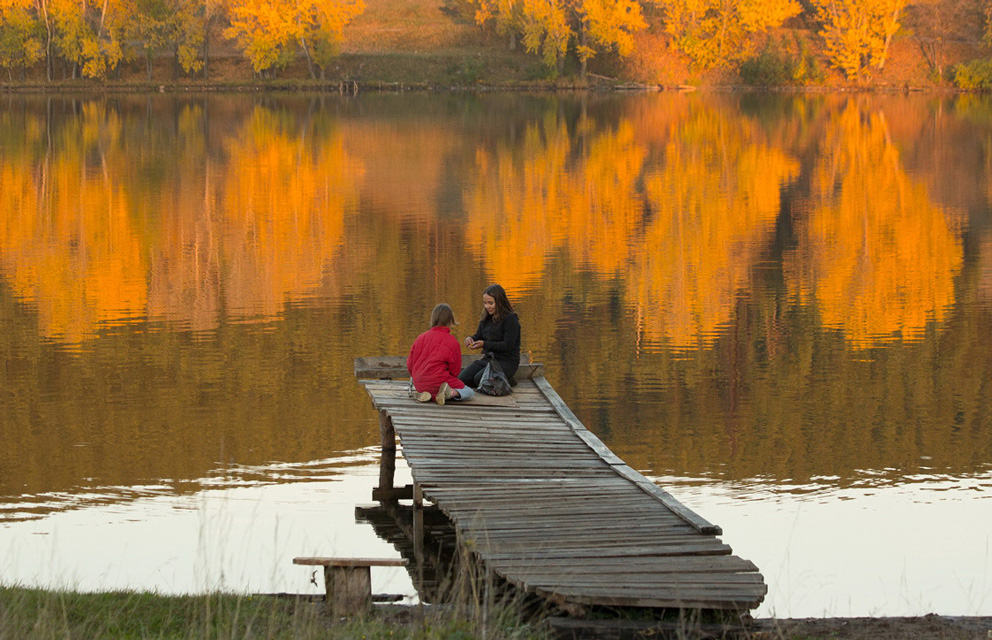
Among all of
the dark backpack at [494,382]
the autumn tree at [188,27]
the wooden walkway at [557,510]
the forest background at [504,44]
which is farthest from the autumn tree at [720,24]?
the wooden walkway at [557,510]

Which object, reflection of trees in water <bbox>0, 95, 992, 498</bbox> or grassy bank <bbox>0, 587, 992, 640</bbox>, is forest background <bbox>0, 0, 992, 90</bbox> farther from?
grassy bank <bbox>0, 587, 992, 640</bbox>

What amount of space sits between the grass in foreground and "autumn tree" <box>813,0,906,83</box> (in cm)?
8842

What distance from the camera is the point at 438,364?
12852mm

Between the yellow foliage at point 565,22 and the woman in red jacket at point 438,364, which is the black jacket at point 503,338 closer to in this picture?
the woman in red jacket at point 438,364

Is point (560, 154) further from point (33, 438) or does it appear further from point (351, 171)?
point (33, 438)

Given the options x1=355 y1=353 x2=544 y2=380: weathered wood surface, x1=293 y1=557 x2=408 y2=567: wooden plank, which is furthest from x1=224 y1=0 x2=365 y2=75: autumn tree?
x1=293 y1=557 x2=408 y2=567: wooden plank

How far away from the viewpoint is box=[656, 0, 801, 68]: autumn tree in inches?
3607

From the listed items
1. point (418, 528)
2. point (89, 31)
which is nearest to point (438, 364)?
point (418, 528)

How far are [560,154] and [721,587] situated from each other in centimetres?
3897

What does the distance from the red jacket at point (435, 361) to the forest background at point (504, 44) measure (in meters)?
76.5

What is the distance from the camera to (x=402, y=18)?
10312cm

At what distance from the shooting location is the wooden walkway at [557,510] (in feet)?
26.2

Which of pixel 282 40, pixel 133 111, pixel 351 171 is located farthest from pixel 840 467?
pixel 282 40

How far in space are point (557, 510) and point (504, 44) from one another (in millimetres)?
92564
